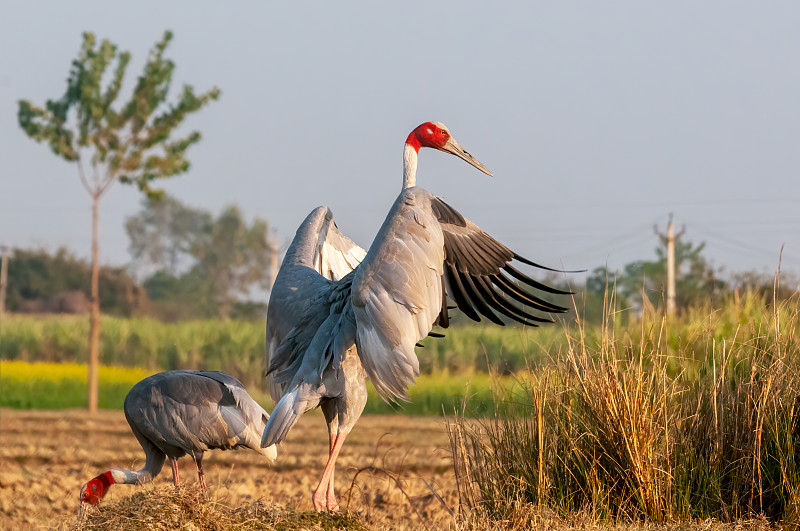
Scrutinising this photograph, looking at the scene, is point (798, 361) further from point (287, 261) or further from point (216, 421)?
point (216, 421)

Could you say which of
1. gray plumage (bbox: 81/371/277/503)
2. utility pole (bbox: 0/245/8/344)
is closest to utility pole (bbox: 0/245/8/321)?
utility pole (bbox: 0/245/8/344)

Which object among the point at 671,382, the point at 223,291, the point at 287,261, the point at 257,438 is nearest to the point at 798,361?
the point at 671,382

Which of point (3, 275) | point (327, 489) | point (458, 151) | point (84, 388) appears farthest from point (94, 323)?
point (3, 275)

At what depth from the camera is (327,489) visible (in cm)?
542

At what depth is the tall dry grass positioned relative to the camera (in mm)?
5293

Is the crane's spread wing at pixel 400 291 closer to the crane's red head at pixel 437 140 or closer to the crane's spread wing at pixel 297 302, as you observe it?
the crane's spread wing at pixel 297 302

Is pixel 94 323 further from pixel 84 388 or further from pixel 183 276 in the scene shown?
pixel 183 276

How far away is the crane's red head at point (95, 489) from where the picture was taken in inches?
252

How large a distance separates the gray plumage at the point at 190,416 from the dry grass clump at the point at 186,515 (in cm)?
255

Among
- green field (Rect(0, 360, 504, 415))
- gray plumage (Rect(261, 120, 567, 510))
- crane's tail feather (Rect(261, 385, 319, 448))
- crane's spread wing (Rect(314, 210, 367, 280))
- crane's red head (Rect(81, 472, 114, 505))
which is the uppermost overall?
crane's spread wing (Rect(314, 210, 367, 280))

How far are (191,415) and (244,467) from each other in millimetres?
3523

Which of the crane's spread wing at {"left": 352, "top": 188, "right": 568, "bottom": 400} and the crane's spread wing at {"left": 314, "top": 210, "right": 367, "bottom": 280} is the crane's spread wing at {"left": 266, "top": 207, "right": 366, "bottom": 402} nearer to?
the crane's spread wing at {"left": 314, "top": 210, "right": 367, "bottom": 280}

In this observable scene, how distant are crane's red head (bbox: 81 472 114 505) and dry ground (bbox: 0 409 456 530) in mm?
162

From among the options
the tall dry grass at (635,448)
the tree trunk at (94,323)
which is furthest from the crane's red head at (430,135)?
the tree trunk at (94,323)
